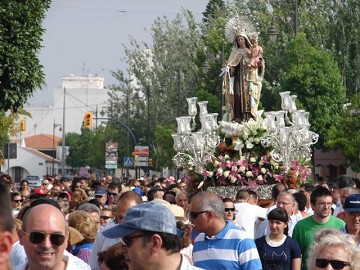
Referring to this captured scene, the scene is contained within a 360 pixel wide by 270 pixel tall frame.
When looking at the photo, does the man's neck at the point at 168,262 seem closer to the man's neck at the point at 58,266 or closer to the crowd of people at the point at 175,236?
the crowd of people at the point at 175,236

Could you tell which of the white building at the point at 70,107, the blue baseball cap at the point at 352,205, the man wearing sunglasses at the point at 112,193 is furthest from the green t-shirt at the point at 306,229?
the white building at the point at 70,107

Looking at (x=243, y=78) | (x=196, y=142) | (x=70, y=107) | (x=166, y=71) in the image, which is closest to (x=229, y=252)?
(x=196, y=142)

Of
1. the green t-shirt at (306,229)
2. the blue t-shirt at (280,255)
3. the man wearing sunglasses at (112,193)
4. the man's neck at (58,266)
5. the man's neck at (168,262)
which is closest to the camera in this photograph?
the man's neck at (168,262)

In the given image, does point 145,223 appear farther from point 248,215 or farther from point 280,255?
point 248,215

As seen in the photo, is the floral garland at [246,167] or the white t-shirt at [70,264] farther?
the floral garland at [246,167]

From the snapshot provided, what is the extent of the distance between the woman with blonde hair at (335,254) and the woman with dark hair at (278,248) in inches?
169

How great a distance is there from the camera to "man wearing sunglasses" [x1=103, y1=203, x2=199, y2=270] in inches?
221

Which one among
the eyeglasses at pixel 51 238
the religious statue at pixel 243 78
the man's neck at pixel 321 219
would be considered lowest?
the man's neck at pixel 321 219

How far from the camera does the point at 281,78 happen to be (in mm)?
57656

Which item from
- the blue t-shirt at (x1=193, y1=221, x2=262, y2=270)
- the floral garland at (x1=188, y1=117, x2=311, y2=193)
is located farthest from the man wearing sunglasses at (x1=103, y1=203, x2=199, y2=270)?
the floral garland at (x1=188, y1=117, x2=311, y2=193)

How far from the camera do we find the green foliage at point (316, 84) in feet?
171

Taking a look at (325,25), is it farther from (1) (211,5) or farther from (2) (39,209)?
(2) (39,209)

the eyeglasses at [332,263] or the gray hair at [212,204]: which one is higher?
the gray hair at [212,204]

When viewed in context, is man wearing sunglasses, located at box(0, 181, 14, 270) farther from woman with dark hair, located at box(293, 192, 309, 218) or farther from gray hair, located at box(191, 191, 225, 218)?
woman with dark hair, located at box(293, 192, 309, 218)
